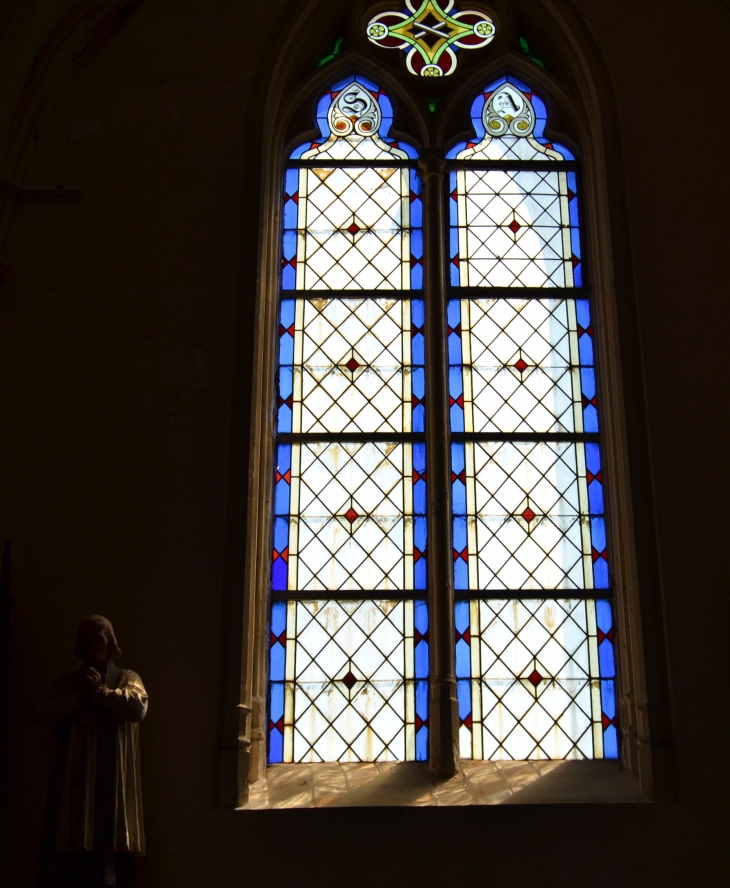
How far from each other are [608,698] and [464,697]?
0.67 m

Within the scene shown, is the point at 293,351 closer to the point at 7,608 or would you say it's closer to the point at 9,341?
the point at 9,341

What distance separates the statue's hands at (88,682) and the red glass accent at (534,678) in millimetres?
2026

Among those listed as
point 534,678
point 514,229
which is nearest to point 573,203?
point 514,229

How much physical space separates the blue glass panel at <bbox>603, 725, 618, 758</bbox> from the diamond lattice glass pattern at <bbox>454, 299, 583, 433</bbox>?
154 centimetres

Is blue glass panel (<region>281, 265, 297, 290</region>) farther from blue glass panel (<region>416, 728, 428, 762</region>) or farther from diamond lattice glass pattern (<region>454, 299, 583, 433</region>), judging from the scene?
blue glass panel (<region>416, 728, 428, 762</region>)

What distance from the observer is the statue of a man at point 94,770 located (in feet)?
16.5

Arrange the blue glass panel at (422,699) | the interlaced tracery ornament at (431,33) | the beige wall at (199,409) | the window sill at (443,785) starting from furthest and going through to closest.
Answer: the interlaced tracery ornament at (431,33) < the blue glass panel at (422,699) < the window sill at (443,785) < the beige wall at (199,409)

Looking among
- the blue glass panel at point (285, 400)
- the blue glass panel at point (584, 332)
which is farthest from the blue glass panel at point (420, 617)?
the blue glass panel at point (584, 332)

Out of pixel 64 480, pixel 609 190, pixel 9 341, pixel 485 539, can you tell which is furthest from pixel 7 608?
pixel 609 190

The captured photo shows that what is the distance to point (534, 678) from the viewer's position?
609cm

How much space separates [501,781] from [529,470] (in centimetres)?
158

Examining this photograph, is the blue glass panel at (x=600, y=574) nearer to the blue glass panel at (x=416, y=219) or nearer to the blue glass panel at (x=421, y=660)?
the blue glass panel at (x=421, y=660)

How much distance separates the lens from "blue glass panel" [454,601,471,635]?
619 cm

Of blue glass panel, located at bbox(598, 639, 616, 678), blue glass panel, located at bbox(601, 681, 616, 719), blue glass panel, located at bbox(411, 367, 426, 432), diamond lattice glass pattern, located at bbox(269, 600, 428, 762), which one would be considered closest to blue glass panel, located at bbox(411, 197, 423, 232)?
blue glass panel, located at bbox(411, 367, 426, 432)
